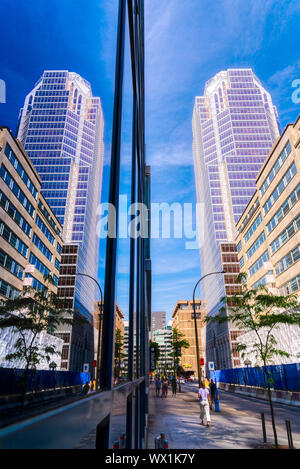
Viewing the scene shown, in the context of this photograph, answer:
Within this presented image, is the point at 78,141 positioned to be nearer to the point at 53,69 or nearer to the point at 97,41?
the point at 53,69

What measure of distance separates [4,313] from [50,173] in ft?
2.37

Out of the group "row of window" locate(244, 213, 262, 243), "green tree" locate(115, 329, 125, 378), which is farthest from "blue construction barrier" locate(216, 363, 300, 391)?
"row of window" locate(244, 213, 262, 243)

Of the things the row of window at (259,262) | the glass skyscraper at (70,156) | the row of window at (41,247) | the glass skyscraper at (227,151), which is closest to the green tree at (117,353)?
the glass skyscraper at (70,156)

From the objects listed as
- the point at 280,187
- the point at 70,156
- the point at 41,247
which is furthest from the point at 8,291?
the point at 280,187

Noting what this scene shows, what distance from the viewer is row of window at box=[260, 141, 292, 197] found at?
38.1 m

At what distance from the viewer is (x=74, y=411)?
1032mm

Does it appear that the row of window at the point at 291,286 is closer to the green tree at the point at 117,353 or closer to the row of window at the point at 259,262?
the row of window at the point at 259,262

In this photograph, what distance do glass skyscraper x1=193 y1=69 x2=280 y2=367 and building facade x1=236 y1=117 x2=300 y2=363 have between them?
38659 mm

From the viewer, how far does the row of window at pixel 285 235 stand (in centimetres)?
3612

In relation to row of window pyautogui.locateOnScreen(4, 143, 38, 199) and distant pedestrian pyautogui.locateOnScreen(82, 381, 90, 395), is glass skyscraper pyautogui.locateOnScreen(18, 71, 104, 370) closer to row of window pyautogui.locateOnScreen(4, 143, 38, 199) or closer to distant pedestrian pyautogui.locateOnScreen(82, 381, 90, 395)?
row of window pyautogui.locateOnScreen(4, 143, 38, 199)

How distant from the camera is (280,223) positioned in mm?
41062

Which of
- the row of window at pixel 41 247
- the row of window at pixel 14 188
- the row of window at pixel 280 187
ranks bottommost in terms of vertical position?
the row of window at pixel 41 247

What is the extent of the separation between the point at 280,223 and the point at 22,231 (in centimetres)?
4383

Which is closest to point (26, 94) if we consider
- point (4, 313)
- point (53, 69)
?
point (53, 69)
